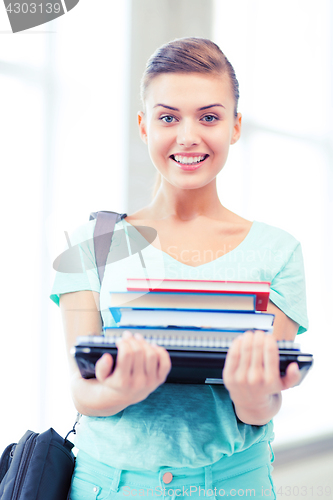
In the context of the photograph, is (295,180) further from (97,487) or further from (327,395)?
(97,487)

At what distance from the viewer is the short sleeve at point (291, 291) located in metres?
0.73

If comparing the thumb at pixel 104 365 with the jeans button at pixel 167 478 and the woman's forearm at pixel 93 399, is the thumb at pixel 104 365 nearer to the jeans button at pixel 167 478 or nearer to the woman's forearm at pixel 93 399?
the woman's forearm at pixel 93 399

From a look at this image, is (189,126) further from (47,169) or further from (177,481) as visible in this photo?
(47,169)

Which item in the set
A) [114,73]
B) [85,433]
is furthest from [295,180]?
[85,433]

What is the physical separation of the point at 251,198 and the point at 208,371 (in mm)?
1559

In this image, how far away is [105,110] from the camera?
4.89 feet

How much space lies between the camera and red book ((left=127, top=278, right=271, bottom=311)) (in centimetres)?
52

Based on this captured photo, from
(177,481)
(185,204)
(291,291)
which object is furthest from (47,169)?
(177,481)

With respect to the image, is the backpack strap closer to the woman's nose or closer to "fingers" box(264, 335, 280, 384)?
the woman's nose

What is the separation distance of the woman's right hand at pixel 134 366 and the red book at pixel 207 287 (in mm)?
68

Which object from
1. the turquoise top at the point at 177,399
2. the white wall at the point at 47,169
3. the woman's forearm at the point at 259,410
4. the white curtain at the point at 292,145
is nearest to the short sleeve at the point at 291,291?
the turquoise top at the point at 177,399

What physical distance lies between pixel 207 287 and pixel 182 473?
0.31 metres

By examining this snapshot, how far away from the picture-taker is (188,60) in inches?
30.2

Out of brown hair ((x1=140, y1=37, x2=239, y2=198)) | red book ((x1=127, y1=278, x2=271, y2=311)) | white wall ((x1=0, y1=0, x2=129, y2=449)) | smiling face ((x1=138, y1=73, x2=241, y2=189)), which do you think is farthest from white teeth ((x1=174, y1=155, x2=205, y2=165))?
white wall ((x1=0, y1=0, x2=129, y2=449))
